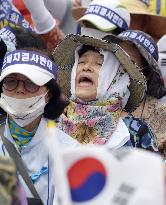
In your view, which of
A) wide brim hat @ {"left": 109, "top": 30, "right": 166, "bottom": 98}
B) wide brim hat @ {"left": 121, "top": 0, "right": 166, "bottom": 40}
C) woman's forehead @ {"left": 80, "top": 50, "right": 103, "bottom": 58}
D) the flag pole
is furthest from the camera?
wide brim hat @ {"left": 121, "top": 0, "right": 166, "bottom": 40}

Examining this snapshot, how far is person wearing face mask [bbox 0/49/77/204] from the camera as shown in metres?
3.28

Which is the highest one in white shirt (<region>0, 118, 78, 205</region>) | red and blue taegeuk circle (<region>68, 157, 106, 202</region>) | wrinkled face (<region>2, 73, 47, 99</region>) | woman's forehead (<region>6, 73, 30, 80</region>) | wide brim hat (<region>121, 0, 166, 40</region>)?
red and blue taegeuk circle (<region>68, 157, 106, 202</region>)

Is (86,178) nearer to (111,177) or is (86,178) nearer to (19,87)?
(111,177)

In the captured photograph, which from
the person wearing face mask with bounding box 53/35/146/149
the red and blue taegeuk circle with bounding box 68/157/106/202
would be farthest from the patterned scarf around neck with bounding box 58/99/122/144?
the red and blue taegeuk circle with bounding box 68/157/106/202

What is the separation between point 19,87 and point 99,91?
24.7 inches

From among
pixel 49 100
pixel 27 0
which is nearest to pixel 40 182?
pixel 49 100

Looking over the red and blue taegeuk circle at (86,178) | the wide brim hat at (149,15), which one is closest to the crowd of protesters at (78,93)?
the wide brim hat at (149,15)

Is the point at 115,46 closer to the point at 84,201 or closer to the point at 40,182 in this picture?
the point at 40,182

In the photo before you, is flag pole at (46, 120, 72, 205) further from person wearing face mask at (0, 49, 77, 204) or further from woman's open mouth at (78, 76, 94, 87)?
woman's open mouth at (78, 76, 94, 87)

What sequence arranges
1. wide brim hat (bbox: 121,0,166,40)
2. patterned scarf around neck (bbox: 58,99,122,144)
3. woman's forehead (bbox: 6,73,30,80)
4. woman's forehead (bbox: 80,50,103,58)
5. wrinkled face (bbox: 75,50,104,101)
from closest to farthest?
woman's forehead (bbox: 6,73,30,80)
patterned scarf around neck (bbox: 58,99,122,144)
wrinkled face (bbox: 75,50,104,101)
woman's forehead (bbox: 80,50,103,58)
wide brim hat (bbox: 121,0,166,40)

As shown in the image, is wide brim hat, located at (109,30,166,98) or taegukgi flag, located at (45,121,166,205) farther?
wide brim hat, located at (109,30,166,98)

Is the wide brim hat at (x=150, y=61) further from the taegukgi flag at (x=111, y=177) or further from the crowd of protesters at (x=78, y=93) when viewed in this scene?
the taegukgi flag at (x=111, y=177)

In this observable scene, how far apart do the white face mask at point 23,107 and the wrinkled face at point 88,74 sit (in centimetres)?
42

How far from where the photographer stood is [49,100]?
353cm
